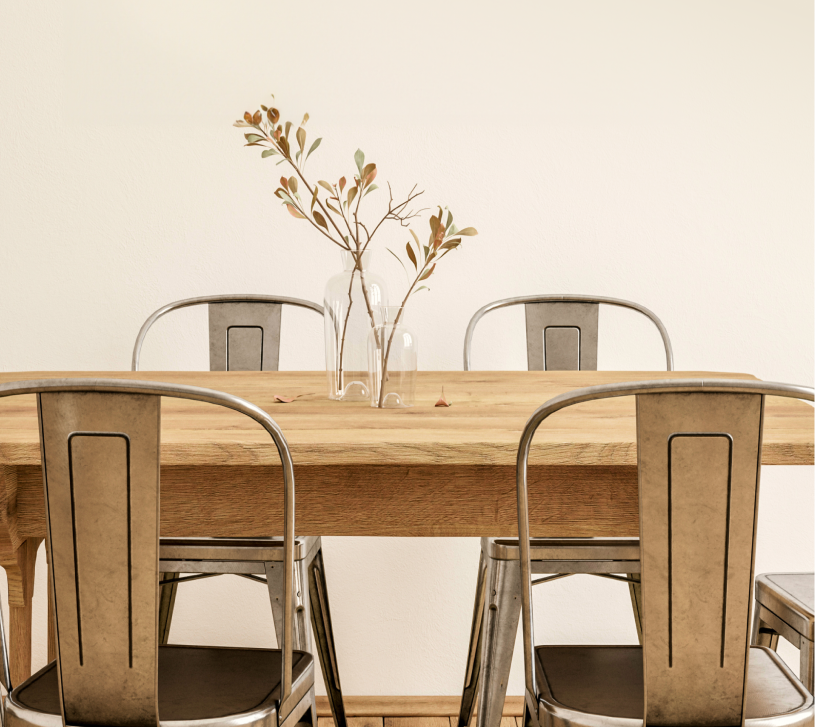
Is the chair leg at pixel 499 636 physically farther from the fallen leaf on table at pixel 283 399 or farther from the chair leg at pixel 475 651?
the fallen leaf on table at pixel 283 399

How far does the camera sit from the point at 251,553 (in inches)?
50.5

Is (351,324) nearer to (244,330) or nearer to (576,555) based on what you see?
(576,555)

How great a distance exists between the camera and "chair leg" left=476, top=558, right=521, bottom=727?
3.99 feet

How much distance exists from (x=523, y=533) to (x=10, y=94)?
77.6 inches

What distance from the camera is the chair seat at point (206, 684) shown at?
34.7 inches

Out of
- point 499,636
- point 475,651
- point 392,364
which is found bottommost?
point 475,651

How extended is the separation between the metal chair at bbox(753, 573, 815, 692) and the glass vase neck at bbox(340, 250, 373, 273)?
800 mm

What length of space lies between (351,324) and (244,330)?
2.10ft

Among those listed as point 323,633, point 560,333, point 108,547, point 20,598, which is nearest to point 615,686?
point 108,547

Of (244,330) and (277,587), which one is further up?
(244,330)

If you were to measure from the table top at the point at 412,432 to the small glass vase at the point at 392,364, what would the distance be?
31 mm

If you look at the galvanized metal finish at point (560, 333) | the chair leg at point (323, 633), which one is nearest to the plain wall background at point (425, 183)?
the galvanized metal finish at point (560, 333)

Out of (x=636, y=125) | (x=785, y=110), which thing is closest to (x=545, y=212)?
(x=636, y=125)

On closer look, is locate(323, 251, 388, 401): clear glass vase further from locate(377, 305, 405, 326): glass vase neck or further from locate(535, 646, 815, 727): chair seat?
locate(535, 646, 815, 727): chair seat
